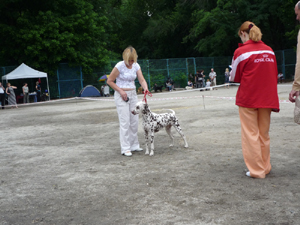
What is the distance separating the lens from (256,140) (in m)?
4.85

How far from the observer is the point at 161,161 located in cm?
613

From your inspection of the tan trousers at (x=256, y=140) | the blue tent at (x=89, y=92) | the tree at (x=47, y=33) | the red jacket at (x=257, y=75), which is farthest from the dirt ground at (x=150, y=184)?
the tree at (x=47, y=33)

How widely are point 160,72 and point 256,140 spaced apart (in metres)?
32.3

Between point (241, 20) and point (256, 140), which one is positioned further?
point (241, 20)

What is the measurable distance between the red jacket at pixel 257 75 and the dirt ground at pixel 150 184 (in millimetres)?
1029

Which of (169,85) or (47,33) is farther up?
(47,33)

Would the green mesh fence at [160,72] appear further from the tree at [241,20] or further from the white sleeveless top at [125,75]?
the white sleeveless top at [125,75]

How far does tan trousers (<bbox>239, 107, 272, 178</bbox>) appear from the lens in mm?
4848

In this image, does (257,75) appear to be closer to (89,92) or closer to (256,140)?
(256,140)

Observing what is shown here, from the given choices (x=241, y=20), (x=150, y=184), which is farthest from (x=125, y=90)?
(x=241, y=20)

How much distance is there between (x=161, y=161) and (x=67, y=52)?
89.1 feet

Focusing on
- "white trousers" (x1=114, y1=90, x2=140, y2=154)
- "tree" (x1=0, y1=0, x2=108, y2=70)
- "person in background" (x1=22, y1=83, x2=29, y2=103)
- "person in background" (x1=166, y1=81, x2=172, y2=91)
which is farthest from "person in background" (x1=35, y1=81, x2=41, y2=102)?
"white trousers" (x1=114, y1=90, x2=140, y2=154)

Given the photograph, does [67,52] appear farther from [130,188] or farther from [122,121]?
[130,188]

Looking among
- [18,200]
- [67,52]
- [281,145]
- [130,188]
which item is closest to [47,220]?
[18,200]
